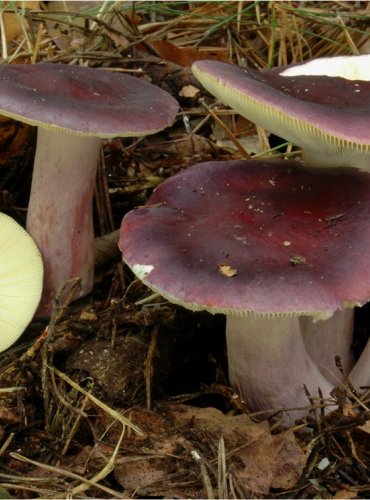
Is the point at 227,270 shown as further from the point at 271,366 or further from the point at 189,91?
the point at 189,91

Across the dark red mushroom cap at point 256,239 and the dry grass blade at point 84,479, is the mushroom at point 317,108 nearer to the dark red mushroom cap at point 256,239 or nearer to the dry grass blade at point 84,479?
the dark red mushroom cap at point 256,239

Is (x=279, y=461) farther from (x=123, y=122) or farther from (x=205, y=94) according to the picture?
(x=205, y=94)

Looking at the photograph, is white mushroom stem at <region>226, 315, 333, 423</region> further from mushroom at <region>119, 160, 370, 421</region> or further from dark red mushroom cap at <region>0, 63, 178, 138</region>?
dark red mushroom cap at <region>0, 63, 178, 138</region>

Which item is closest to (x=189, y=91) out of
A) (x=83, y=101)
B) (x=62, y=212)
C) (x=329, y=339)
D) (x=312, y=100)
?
(x=62, y=212)

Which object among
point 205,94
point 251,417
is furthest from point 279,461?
point 205,94

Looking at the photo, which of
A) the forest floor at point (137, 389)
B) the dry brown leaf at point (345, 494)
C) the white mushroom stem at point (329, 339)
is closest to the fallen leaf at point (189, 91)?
the forest floor at point (137, 389)

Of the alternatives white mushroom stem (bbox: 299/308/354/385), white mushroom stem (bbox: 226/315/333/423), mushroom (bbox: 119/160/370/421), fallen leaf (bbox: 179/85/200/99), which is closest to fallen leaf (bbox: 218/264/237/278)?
mushroom (bbox: 119/160/370/421)

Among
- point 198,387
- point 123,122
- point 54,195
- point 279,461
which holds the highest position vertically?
point 123,122

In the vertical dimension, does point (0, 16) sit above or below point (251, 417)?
above
